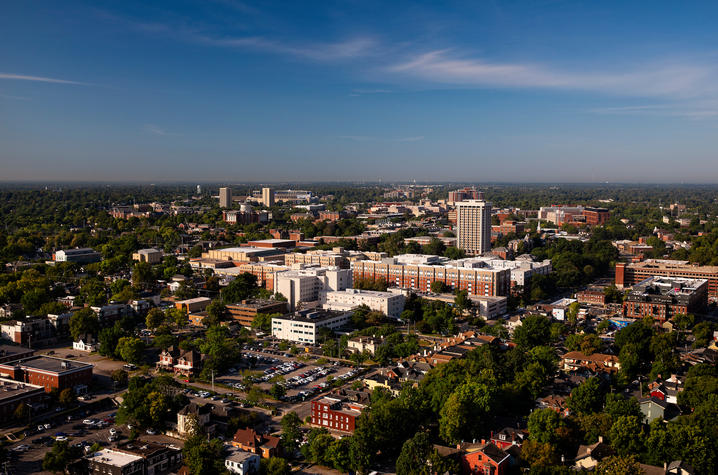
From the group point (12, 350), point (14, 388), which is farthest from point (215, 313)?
point (14, 388)

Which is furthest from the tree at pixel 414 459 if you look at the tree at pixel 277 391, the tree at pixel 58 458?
the tree at pixel 58 458

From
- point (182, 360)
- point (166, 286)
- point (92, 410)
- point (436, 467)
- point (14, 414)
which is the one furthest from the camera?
point (166, 286)

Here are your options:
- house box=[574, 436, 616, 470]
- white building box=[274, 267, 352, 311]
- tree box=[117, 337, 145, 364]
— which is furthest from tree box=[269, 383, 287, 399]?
white building box=[274, 267, 352, 311]

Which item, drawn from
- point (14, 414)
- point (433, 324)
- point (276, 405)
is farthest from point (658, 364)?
point (14, 414)

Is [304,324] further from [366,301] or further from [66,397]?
[66,397]

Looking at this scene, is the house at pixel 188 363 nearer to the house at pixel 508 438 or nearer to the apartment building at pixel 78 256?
the house at pixel 508 438

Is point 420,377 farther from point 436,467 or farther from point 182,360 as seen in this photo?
point 182,360
